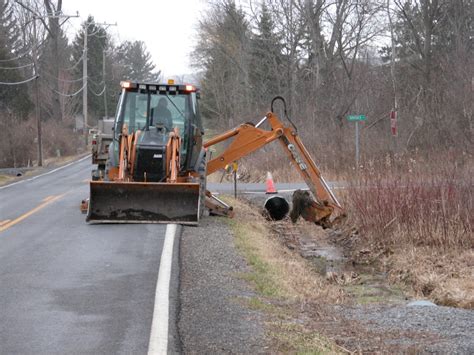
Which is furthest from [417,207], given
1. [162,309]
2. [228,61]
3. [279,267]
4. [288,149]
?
[228,61]

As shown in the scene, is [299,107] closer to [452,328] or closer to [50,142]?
[50,142]

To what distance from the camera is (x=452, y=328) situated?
25.2 feet

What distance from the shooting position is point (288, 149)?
1745cm

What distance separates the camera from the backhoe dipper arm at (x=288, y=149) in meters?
17.4

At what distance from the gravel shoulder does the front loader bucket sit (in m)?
1.50

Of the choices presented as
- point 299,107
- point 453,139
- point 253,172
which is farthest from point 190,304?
point 299,107

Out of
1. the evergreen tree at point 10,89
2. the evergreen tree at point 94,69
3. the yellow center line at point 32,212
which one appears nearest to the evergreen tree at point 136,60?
the evergreen tree at point 94,69

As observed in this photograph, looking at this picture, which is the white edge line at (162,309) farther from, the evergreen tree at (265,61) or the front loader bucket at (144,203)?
the evergreen tree at (265,61)

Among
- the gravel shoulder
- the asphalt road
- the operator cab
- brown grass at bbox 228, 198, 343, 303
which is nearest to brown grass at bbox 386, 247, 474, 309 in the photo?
brown grass at bbox 228, 198, 343, 303

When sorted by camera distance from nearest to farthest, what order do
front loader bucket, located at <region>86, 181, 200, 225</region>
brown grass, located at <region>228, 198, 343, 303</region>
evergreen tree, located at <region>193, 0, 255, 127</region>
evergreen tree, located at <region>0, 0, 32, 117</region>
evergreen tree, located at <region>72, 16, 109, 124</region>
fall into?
brown grass, located at <region>228, 198, 343, 303</region>, front loader bucket, located at <region>86, 181, 200, 225</region>, evergreen tree, located at <region>193, 0, 255, 127</region>, evergreen tree, located at <region>0, 0, 32, 117</region>, evergreen tree, located at <region>72, 16, 109, 124</region>

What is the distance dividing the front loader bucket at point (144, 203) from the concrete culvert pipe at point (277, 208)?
20.0ft

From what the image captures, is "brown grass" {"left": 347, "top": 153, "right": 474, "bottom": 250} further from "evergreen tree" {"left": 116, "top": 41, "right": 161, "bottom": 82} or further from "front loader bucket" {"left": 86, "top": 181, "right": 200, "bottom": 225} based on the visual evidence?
"evergreen tree" {"left": 116, "top": 41, "right": 161, "bottom": 82}

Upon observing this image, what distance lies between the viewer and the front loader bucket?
47.8 feet

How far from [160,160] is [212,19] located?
1745 inches
